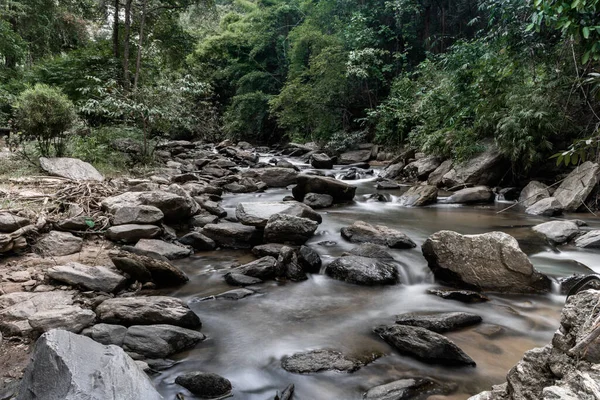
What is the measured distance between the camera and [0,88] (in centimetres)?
1226

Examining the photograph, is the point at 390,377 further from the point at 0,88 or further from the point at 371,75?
the point at 371,75

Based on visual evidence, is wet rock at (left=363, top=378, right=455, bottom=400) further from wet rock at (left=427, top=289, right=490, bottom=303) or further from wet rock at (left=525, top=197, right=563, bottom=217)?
wet rock at (left=525, top=197, right=563, bottom=217)

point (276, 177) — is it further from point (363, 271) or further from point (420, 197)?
point (363, 271)

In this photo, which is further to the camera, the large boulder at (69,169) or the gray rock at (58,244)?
the large boulder at (69,169)

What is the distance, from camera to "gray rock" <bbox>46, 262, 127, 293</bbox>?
4.01 metres

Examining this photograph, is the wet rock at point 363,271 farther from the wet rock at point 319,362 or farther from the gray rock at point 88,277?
the gray rock at point 88,277

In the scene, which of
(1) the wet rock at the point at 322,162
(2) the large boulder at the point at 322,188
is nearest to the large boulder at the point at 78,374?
(2) the large boulder at the point at 322,188

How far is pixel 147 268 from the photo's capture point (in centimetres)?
440

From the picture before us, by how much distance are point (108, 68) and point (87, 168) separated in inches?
275

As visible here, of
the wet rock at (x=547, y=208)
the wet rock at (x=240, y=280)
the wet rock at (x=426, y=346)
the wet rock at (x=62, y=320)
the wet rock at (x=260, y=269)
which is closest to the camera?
the wet rock at (x=426, y=346)

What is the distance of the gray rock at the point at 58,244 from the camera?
4828 mm

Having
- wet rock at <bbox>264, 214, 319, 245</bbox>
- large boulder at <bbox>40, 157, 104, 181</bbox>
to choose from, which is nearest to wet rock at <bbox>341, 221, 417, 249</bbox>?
wet rock at <bbox>264, 214, 319, 245</bbox>

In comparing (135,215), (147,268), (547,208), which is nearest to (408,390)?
(147,268)

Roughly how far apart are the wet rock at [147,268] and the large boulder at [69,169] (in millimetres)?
3611
